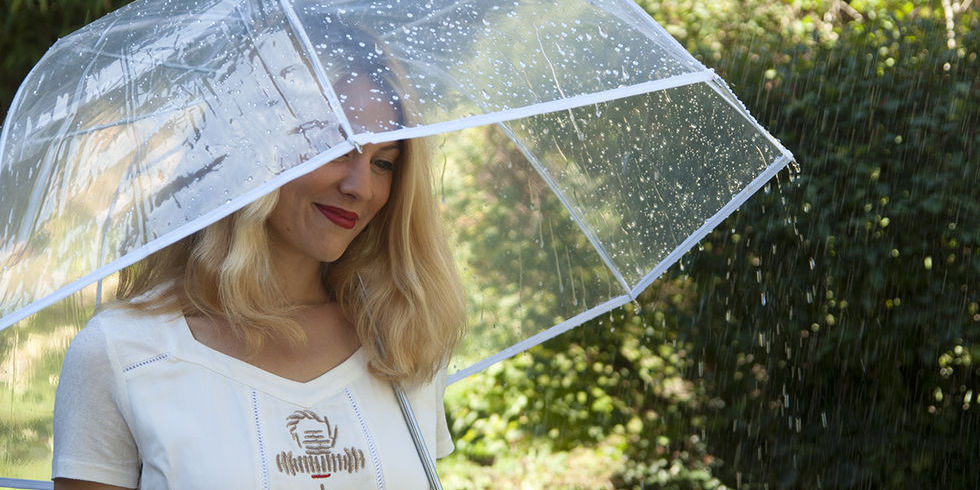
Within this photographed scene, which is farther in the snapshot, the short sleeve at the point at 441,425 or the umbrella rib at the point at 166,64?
the short sleeve at the point at 441,425

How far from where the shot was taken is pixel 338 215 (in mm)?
2355

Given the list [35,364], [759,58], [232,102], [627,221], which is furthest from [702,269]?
[232,102]

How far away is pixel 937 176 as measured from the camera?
4633 millimetres

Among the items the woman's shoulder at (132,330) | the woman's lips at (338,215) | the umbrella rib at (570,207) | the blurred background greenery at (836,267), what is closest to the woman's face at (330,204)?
the woman's lips at (338,215)

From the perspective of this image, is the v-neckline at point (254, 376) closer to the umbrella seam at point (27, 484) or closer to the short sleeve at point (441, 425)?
the short sleeve at point (441, 425)

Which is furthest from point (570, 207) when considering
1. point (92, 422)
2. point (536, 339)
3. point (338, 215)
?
point (92, 422)

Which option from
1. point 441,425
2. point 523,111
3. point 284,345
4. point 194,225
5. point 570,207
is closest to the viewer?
point 194,225

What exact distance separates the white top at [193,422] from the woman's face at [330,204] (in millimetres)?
287

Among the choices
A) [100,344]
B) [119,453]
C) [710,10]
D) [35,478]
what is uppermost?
[100,344]

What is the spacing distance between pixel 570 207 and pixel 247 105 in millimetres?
1387

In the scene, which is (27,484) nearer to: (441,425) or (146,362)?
(146,362)

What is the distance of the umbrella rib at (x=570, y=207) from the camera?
3.06m

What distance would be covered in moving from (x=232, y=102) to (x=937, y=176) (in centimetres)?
353

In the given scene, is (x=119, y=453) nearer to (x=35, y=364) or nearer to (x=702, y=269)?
(x=35, y=364)
